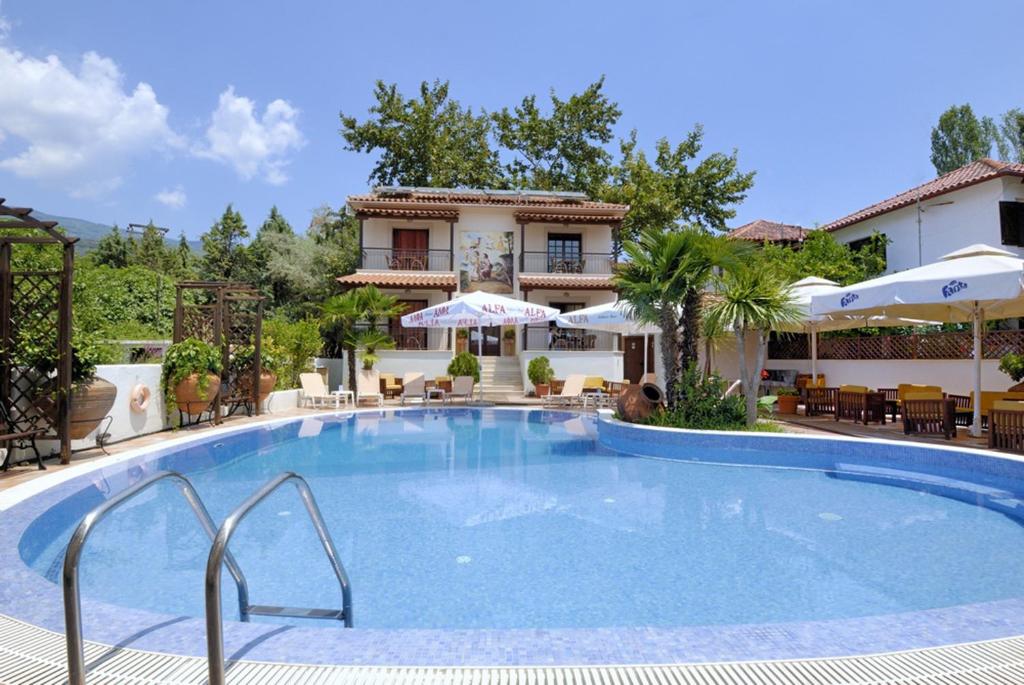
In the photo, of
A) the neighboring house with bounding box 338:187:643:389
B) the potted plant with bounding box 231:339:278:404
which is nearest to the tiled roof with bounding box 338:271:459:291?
the neighboring house with bounding box 338:187:643:389

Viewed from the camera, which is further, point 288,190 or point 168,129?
point 288,190

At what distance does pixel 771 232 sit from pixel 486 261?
533 inches

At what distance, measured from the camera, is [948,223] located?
2117cm

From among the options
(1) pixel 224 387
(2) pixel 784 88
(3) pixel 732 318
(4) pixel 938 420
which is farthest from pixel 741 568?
(2) pixel 784 88

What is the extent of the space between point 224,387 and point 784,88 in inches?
975

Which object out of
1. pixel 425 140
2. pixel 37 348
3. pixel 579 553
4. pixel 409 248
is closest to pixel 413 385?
pixel 409 248

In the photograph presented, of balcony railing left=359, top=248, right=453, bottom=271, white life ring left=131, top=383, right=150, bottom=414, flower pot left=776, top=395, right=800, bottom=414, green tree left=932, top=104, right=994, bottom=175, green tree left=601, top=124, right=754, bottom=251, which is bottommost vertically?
flower pot left=776, top=395, right=800, bottom=414

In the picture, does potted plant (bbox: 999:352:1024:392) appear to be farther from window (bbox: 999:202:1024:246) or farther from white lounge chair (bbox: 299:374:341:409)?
white lounge chair (bbox: 299:374:341:409)

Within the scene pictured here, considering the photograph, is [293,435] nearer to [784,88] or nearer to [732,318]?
[732,318]

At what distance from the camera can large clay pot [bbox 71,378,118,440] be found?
808 cm

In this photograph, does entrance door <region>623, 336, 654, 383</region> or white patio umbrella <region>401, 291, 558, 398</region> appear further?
entrance door <region>623, 336, 654, 383</region>

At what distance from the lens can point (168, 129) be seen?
113ft

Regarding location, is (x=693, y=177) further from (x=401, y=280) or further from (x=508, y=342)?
(x=401, y=280)

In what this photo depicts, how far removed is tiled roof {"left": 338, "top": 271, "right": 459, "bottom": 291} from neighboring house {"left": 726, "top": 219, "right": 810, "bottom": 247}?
12.1 metres
